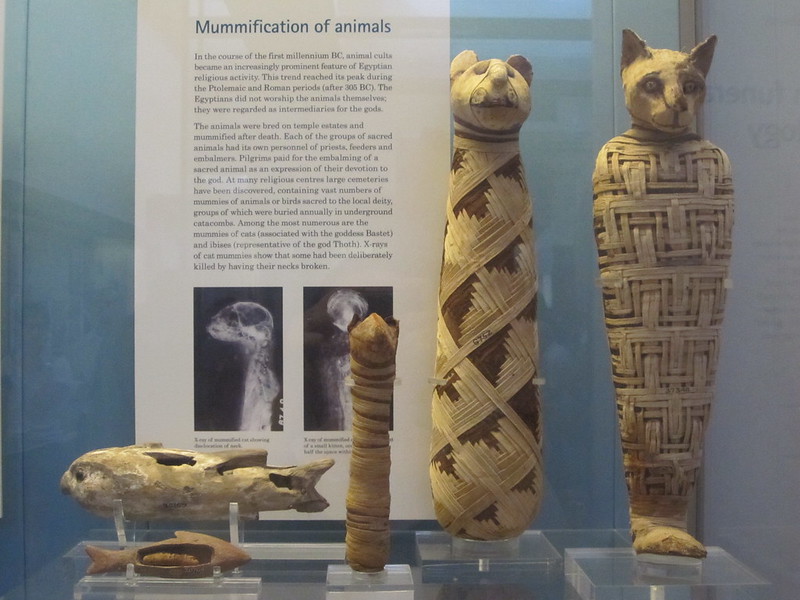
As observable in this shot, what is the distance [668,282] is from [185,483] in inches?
37.0

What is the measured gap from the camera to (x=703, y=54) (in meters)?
1.63

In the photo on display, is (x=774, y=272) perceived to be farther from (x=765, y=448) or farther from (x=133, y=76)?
(x=133, y=76)

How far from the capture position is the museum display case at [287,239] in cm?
186

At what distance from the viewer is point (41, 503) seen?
1.91 meters

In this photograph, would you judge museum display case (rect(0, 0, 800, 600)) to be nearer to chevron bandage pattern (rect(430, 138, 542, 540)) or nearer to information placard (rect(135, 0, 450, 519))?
information placard (rect(135, 0, 450, 519))

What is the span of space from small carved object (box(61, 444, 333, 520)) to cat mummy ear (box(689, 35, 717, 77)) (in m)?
0.99

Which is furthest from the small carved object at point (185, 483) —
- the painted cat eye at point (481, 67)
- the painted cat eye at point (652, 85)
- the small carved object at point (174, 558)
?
the painted cat eye at point (652, 85)

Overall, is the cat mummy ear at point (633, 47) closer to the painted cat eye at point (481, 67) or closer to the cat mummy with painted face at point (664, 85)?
the cat mummy with painted face at point (664, 85)

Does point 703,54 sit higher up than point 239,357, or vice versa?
point 703,54

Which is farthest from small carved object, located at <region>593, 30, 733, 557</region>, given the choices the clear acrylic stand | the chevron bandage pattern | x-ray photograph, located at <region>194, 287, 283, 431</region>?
x-ray photograph, located at <region>194, 287, 283, 431</region>

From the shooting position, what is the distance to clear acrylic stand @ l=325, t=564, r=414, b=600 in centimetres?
147

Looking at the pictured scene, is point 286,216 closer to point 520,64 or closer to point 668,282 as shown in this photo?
point 520,64

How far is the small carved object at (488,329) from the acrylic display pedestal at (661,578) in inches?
5.9

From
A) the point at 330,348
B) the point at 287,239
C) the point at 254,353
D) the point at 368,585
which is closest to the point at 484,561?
the point at 368,585
